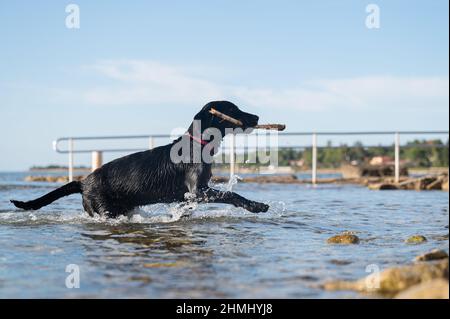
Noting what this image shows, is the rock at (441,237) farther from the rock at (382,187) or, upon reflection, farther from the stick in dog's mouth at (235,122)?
the rock at (382,187)

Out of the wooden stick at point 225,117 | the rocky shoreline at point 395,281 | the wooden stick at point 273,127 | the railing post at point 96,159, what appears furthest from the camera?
the railing post at point 96,159

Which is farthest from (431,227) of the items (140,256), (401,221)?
(140,256)

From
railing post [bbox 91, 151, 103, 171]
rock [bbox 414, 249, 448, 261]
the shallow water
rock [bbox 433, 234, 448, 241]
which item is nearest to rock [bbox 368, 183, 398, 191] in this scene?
the shallow water

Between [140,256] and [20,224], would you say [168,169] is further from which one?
[140,256]

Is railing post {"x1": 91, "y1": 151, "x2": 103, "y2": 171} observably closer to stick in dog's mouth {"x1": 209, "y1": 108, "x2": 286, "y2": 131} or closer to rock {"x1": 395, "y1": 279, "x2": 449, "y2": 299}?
stick in dog's mouth {"x1": 209, "y1": 108, "x2": 286, "y2": 131}

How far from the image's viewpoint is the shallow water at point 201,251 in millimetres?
2627

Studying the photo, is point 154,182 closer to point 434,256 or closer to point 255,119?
point 255,119

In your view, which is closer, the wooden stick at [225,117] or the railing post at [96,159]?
the wooden stick at [225,117]

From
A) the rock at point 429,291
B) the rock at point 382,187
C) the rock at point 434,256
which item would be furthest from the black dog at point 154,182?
the rock at point 382,187

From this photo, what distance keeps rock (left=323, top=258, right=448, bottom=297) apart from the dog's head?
3063 mm

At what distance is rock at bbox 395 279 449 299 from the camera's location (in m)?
2.27

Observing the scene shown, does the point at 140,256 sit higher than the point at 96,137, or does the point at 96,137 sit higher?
the point at 96,137

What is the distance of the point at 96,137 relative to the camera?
1434cm
